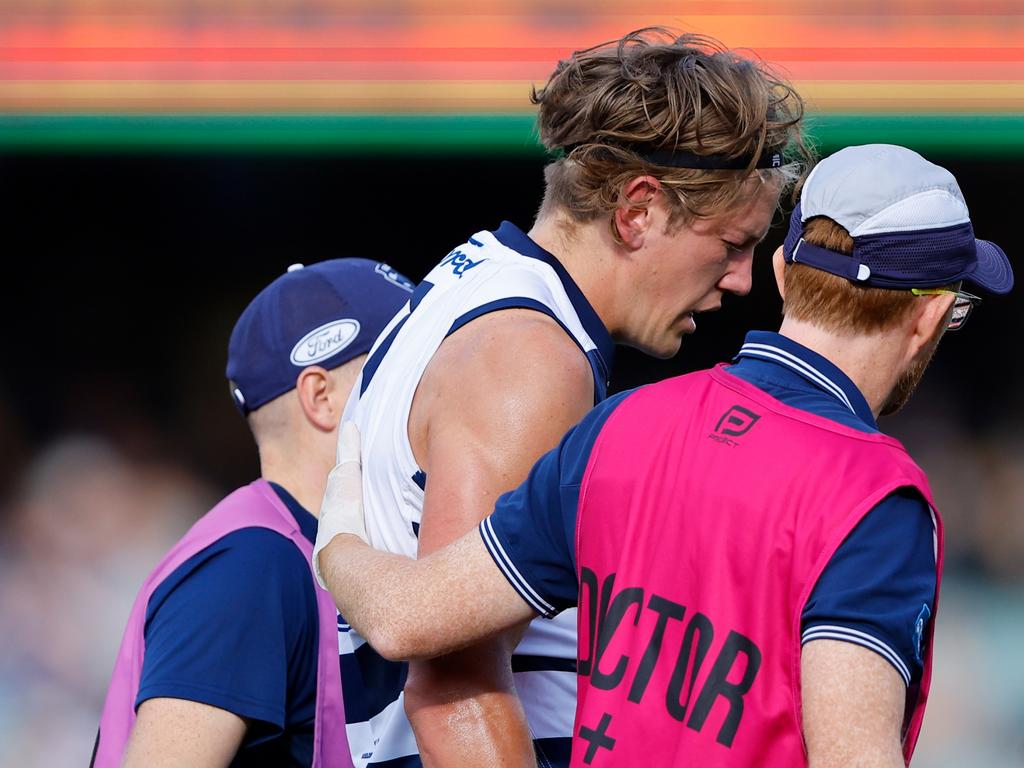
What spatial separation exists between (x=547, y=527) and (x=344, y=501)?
16.7 inches

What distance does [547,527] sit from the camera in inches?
59.1

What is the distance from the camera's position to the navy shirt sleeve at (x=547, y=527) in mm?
1494

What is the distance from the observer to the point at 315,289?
261 cm

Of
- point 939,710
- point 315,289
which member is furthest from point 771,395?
point 939,710

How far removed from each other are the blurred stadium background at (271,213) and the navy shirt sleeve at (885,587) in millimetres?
2871

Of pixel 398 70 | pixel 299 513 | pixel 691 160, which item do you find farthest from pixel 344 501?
pixel 398 70

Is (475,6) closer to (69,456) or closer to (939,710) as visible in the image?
(69,456)

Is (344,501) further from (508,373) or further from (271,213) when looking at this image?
(271,213)

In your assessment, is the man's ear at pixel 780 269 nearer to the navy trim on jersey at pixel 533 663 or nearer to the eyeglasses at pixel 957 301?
the eyeglasses at pixel 957 301

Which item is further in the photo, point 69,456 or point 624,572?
point 69,456

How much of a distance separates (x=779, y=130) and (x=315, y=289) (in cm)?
106

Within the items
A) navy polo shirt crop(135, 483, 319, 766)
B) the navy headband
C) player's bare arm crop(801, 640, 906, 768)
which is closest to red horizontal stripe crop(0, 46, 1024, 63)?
the navy headband

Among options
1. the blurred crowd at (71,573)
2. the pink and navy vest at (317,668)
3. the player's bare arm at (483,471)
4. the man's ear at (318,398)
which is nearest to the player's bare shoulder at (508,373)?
the player's bare arm at (483,471)

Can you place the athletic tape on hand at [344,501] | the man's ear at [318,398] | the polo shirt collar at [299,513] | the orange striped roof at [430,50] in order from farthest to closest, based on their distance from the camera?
1. the orange striped roof at [430,50]
2. the man's ear at [318,398]
3. the polo shirt collar at [299,513]
4. the athletic tape on hand at [344,501]
